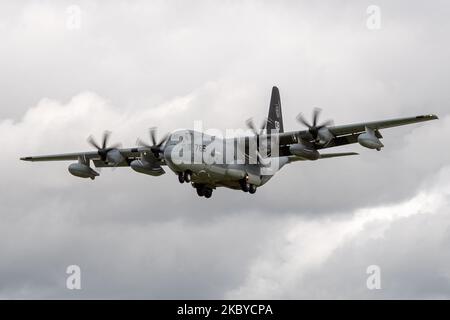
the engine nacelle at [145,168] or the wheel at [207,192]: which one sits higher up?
the engine nacelle at [145,168]

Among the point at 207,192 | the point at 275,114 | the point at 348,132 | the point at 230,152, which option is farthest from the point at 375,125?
the point at 275,114

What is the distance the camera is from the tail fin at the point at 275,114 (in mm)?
63191

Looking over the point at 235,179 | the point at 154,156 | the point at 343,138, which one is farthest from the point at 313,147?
the point at 154,156

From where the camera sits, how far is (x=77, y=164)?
59.7 meters

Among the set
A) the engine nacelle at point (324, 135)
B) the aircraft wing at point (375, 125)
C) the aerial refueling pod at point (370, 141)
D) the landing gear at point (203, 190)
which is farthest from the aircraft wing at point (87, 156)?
the aerial refueling pod at point (370, 141)

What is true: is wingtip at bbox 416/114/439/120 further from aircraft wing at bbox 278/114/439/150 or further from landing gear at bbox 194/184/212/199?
landing gear at bbox 194/184/212/199

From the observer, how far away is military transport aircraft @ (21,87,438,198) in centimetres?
5172

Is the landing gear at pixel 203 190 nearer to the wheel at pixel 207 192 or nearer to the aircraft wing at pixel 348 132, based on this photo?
the wheel at pixel 207 192

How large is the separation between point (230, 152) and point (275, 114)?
32.7 feet

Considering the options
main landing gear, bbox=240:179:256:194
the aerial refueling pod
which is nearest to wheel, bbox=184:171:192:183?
main landing gear, bbox=240:179:256:194

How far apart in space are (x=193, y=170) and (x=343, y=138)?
10509mm

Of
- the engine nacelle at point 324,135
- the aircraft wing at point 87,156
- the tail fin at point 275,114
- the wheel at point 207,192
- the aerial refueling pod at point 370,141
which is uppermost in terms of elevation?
the tail fin at point 275,114

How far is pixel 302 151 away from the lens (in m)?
53.1
